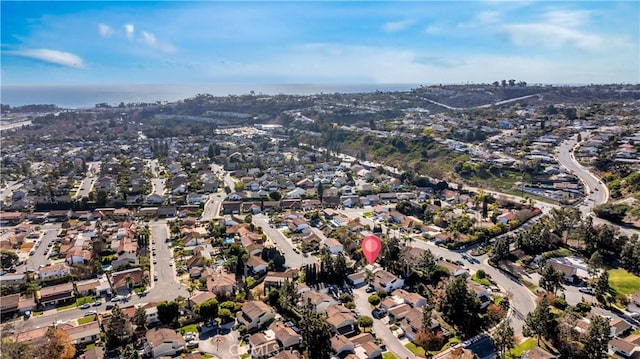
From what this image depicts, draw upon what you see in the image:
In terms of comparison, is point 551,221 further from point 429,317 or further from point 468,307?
point 429,317

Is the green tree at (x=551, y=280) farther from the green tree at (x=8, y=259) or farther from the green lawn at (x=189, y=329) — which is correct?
the green tree at (x=8, y=259)

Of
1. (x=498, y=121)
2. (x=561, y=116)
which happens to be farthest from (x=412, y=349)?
(x=561, y=116)

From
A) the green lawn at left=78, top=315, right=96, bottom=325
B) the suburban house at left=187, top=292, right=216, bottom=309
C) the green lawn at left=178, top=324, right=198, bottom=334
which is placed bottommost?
the green lawn at left=178, top=324, right=198, bottom=334

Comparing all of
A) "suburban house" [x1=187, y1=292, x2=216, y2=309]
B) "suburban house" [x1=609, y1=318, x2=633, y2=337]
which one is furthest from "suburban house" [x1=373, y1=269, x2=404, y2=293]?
"suburban house" [x1=609, y1=318, x2=633, y2=337]

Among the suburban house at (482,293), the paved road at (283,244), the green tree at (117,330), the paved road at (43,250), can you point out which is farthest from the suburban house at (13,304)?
the suburban house at (482,293)

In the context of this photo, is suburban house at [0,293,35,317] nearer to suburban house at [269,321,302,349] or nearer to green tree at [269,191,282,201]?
suburban house at [269,321,302,349]
